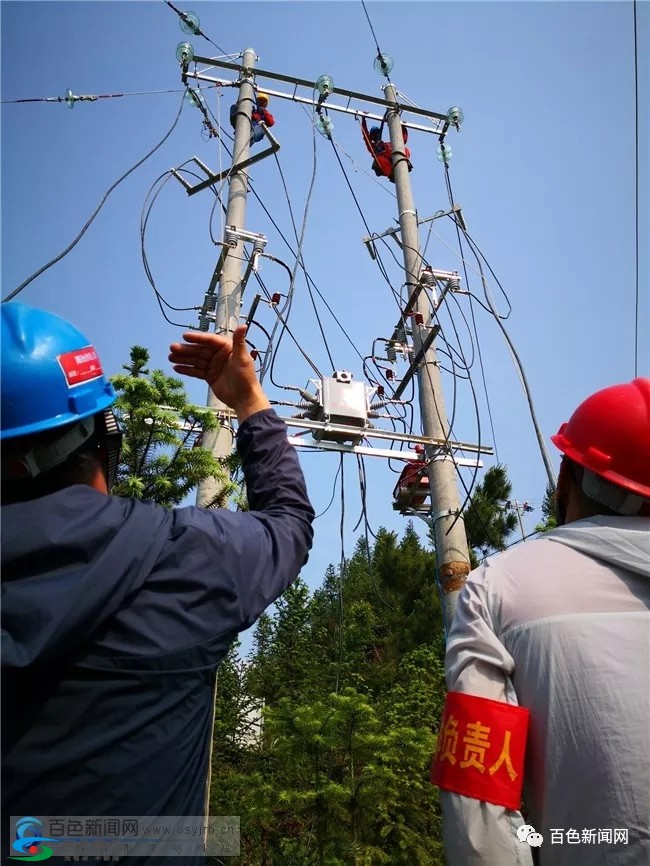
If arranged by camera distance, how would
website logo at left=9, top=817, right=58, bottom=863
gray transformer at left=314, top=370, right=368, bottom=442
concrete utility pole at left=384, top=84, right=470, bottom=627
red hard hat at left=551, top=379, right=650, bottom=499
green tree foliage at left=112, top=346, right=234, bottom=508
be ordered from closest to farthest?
website logo at left=9, top=817, right=58, bottom=863
red hard hat at left=551, top=379, right=650, bottom=499
green tree foliage at left=112, top=346, right=234, bottom=508
concrete utility pole at left=384, top=84, right=470, bottom=627
gray transformer at left=314, top=370, right=368, bottom=442

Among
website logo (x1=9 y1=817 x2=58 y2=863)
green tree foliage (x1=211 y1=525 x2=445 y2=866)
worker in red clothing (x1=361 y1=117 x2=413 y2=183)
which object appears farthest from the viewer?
worker in red clothing (x1=361 y1=117 x2=413 y2=183)

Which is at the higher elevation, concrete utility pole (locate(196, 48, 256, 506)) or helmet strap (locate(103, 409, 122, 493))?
concrete utility pole (locate(196, 48, 256, 506))

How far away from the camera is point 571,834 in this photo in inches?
51.1

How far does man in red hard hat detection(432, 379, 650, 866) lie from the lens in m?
1.28

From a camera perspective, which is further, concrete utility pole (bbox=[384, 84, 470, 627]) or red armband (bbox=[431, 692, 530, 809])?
concrete utility pole (bbox=[384, 84, 470, 627])

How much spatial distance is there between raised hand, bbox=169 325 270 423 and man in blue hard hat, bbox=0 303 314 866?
0.28m

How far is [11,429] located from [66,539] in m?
0.32

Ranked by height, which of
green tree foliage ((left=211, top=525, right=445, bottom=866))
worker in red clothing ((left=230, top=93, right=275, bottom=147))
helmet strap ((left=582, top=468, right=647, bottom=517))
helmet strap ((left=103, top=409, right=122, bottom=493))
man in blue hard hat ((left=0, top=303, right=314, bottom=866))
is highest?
worker in red clothing ((left=230, top=93, right=275, bottom=147))

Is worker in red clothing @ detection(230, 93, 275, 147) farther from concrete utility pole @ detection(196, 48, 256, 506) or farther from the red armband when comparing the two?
the red armband

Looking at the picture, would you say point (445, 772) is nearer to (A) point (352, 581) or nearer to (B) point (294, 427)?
(B) point (294, 427)

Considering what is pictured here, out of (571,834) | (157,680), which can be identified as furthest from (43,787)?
(571,834)

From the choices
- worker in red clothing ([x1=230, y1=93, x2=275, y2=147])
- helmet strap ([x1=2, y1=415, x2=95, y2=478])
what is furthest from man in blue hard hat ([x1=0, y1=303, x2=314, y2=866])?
worker in red clothing ([x1=230, y1=93, x2=275, y2=147])

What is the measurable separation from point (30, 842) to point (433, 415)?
225 inches

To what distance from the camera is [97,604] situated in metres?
1.04
